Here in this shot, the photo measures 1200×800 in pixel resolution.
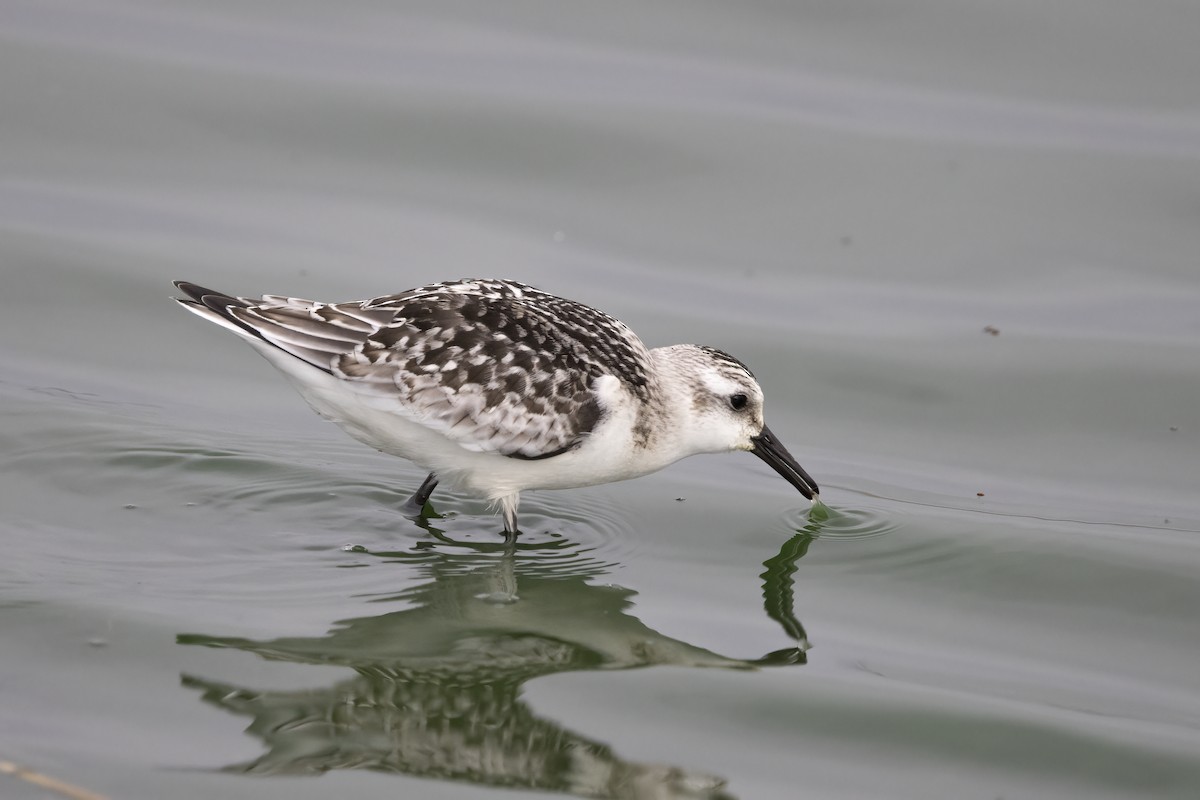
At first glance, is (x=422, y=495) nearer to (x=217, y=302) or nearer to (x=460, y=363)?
(x=460, y=363)

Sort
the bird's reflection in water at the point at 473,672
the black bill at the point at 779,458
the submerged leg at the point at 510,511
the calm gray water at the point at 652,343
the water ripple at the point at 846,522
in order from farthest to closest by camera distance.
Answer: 1. the water ripple at the point at 846,522
2. the black bill at the point at 779,458
3. the submerged leg at the point at 510,511
4. the calm gray water at the point at 652,343
5. the bird's reflection in water at the point at 473,672

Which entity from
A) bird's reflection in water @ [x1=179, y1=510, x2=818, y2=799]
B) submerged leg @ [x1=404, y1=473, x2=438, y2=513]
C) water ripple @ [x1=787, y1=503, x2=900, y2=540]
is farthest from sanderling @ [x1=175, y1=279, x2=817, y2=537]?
water ripple @ [x1=787, y1=503, x2=900, y2=540]

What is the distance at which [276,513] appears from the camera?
30.0 ft

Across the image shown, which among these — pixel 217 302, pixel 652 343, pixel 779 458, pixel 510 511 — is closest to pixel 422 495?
pixel 510 511

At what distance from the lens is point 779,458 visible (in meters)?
9.50

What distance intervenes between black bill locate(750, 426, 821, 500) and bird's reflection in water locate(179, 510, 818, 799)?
0.55m

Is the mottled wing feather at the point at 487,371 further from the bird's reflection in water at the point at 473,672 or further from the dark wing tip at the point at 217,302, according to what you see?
the bird's reflection in water at the point at 473,672

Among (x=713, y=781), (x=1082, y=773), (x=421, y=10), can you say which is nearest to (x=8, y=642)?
(x=713, y=781)

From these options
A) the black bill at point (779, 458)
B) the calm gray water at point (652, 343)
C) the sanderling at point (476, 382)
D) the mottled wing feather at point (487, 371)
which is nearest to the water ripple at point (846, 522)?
the calm gray water at point (652, 343)

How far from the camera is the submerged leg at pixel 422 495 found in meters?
9.30

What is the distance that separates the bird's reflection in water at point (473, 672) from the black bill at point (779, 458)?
0.55 m

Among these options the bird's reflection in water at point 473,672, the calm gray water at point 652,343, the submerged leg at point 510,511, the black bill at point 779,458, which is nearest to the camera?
the bird's reflection in water at point 473,672

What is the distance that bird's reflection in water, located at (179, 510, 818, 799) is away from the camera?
685 centimetres

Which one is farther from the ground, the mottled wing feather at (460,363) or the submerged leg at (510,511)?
the mottled wing feather at (460,363)
